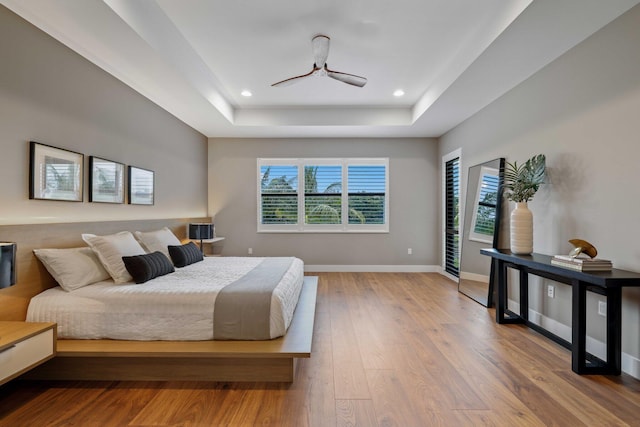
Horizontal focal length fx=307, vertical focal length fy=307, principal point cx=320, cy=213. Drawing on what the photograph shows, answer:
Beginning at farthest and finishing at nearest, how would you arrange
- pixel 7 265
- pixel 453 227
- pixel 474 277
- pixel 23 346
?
pixel 453 227 → pixel 474 277 → pixel 23 346 → pixel 7 265

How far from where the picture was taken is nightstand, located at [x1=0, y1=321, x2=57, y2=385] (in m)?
1.77

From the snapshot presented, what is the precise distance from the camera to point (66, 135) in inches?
111

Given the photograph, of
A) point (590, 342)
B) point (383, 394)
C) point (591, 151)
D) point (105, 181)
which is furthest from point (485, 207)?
point (105, 181)

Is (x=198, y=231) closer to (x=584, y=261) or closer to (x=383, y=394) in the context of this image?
(x=383, y=394)

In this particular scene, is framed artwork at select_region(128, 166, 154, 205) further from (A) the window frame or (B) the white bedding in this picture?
(A) the window frame

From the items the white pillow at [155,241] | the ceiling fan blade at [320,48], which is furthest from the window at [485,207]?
the white pillow at [155,241]

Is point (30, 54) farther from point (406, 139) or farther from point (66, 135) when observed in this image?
point (406, 139)

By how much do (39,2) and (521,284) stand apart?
506 cm

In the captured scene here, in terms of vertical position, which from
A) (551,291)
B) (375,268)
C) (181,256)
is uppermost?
(181,256)

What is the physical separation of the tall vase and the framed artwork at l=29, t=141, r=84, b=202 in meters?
4.40

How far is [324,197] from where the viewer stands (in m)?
6.31

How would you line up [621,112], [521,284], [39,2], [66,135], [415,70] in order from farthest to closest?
[415,70] < [521,284] < [66,135] < [621,112] < [39,2]

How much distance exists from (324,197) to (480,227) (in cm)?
296

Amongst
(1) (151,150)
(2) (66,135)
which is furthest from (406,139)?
(2) (66,135)
